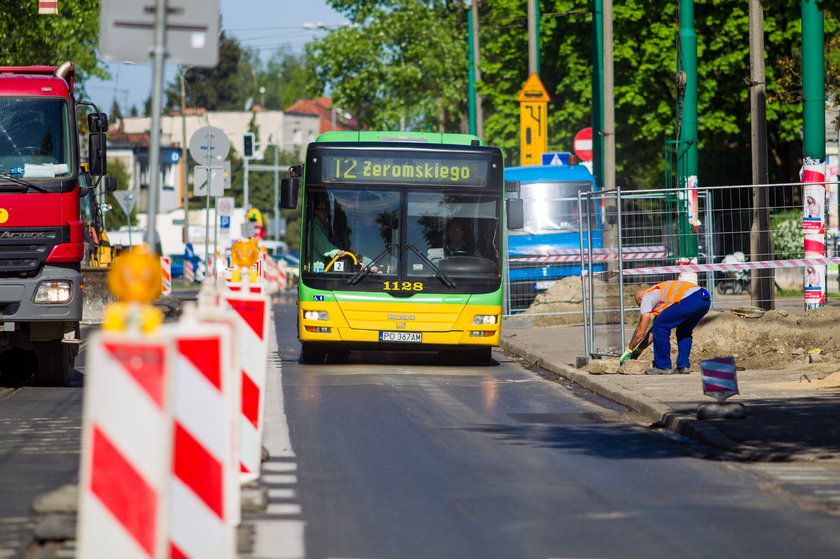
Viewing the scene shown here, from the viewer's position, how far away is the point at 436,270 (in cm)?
1903

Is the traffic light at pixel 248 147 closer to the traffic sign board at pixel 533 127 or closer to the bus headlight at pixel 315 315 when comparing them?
the traffic sign board at pixel 533 127

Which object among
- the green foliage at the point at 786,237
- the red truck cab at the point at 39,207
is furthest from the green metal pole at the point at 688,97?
the red truck cab at the point at 39,207

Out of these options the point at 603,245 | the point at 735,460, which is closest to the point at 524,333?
the point at 603,245

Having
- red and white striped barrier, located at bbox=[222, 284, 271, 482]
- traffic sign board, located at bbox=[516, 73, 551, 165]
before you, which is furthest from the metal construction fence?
traffic sign board, located at bbox=[516, 73, 551, 165]

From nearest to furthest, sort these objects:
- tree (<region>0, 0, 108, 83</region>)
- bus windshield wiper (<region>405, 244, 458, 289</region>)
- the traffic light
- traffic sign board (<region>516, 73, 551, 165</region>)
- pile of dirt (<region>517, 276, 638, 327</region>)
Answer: bus windshield wiper (<region>405, 244, 458, 289</region>), pile of dirt (<region>517, 276, 638, 327</region>), traffic sign board (<region>516, 73, 551, 165</region>), tree (<region>0, 0, 108, 83</region>), the traffic light

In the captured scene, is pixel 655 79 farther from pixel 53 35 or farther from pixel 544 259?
pixel 53 35

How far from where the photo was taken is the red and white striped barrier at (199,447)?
5621 millimetres

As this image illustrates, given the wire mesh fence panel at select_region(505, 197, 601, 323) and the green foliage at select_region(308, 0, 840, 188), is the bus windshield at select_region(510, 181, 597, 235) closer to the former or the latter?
the wire mesh fence panel at select_region(505, 197, 601, 323)

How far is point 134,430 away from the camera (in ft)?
16.4

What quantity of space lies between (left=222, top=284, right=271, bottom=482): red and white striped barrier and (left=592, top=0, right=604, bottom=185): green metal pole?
1964 cm

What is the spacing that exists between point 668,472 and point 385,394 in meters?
5.64

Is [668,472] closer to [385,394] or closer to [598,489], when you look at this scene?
[598,489]

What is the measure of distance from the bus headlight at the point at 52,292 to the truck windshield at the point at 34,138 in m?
1.06

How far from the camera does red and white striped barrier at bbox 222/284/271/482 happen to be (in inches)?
346
